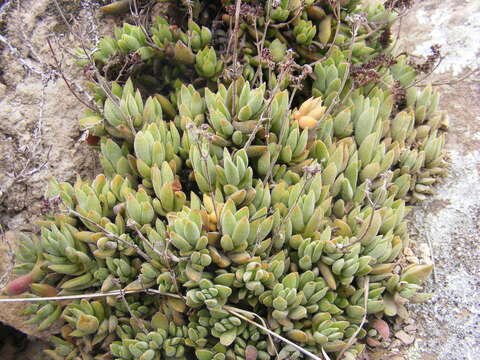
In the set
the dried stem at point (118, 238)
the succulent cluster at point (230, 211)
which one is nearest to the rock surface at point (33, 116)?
the succulent cluster at point (230, 211)

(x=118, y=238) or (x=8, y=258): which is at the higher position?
(x=118, y=238)

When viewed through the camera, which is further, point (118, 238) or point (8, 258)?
point (8, 258)

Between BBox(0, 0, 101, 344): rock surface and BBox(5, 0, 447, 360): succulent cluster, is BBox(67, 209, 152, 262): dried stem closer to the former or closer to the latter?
BBox(5, 0, 447, 360): succulent cluster

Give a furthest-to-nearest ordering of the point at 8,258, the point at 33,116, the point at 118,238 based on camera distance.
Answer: the point at 33,116
the point at 8,258
the point at 118,238

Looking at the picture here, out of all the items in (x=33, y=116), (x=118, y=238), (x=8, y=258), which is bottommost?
(x=8, y=258)

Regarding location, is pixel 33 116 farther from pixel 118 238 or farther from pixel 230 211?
pixel 230 211

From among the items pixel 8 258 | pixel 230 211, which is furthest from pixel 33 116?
pixel 230 211

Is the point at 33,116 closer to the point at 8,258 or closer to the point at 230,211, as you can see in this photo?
the point at 8,258

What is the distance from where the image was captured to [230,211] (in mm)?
2436

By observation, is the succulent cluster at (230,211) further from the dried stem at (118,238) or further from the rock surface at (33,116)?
the rock surface at (33,116)

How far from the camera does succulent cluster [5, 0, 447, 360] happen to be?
2.50 metres

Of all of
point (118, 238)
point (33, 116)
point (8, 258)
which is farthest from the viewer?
point (33, 116)

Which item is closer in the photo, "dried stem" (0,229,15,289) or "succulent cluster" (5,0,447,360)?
"succulent cluster" (5,0,447,360)

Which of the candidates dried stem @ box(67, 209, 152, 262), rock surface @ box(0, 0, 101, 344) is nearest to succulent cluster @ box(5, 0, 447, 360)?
dried stem @ box(67, 209, 152, 262)
